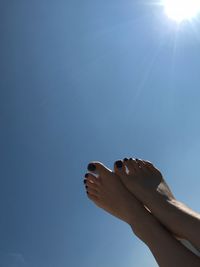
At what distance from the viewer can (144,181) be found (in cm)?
273

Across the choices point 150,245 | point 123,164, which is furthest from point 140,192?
point 150,245

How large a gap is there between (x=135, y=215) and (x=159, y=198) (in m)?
0.23

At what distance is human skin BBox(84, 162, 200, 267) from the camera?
1826 millimetres

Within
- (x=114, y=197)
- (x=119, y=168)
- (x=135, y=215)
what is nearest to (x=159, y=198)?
(x=135, y=215)

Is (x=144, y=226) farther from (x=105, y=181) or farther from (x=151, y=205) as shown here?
(x=105, y=181)

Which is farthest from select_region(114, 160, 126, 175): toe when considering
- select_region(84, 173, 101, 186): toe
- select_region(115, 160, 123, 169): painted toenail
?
select_region(84, 173, 101, 186): toe

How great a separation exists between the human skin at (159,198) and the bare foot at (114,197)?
55mm

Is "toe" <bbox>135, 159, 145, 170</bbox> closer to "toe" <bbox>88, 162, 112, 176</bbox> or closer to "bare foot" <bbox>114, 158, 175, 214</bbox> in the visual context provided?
"bare foot" <bbox>114, 158, 175, 214</bbox>

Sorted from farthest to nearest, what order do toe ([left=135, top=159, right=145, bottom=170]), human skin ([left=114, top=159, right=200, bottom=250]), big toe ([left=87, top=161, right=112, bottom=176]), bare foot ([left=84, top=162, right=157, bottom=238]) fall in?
toe ([left=135, top=159, right=145, bottom=170]) → big toe ([left=87, top=161, right=112, bottom=176]) → bare foot ([left=84, top=162, right=157, bottom=238]) → human skin ([left=114, top=159, right=200, bottom=250])

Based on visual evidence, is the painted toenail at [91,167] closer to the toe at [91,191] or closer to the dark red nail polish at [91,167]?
the dark red nail polish at [91,167]

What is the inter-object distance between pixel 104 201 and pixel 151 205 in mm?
431

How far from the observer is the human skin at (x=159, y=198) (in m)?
2.06

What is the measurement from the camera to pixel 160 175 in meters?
2.94

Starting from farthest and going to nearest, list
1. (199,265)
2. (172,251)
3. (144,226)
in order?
(144,226)
(172,251)
(199,265)
